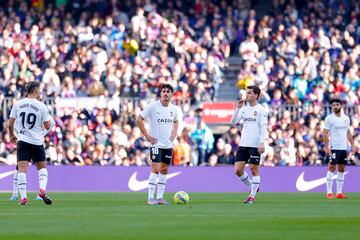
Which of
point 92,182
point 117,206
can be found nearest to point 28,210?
point 117,206

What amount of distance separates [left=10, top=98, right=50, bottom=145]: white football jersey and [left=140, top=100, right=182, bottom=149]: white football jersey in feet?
6.46

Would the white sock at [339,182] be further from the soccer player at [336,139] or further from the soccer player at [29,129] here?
the soccer player at [29,129]

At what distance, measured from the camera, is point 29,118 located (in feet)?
72.3

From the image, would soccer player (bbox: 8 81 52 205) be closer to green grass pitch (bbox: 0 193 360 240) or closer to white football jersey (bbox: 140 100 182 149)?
green grass pitch (bbox: 0 193 360 240)

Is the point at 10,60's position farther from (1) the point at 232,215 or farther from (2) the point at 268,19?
(1) the point at 232,215

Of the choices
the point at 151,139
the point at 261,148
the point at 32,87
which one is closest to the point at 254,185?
the point at 261,148

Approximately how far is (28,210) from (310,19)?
23738 millimetres

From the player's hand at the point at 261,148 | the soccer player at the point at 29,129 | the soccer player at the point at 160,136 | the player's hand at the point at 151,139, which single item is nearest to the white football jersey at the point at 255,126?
the player's hand at the point at 261,148

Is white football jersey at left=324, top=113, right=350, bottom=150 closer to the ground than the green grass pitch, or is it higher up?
higher up

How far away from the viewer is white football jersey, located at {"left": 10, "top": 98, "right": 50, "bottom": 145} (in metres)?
22.0

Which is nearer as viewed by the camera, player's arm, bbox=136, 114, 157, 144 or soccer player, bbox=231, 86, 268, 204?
player's arm, bbox=136, 114, 157, 144

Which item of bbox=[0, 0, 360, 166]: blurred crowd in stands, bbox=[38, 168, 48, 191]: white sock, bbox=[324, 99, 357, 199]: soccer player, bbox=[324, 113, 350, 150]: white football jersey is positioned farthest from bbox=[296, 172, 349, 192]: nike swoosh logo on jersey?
bbox=[38, 168, 48, 191]: white sock

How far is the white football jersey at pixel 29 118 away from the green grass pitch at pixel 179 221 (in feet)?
4.34

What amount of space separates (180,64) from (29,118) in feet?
60.8
